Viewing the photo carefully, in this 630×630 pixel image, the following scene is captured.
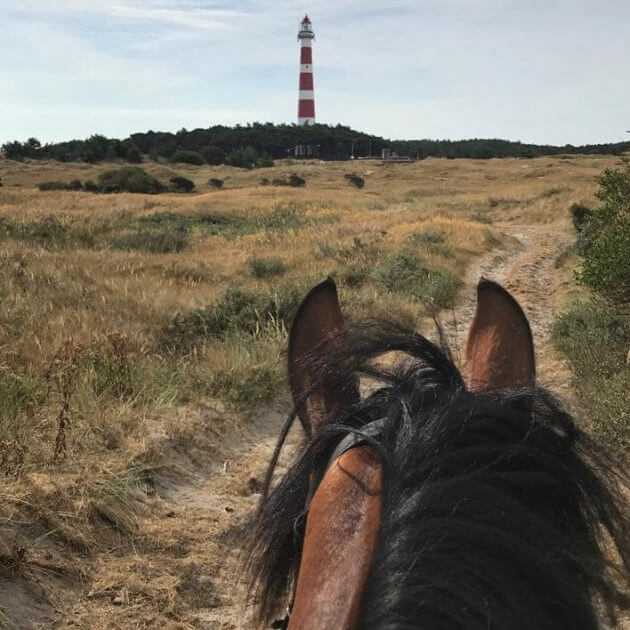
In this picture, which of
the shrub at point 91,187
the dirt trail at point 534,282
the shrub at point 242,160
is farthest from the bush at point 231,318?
the shrub at point 242,160

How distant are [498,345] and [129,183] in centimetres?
5002

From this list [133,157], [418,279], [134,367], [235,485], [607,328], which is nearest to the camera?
[235,485]

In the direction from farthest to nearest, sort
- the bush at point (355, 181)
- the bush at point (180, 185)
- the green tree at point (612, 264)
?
1. the bush at point (355, 181)
2. the bush at point (180, 185)
3. the green tree at point (612, 264)

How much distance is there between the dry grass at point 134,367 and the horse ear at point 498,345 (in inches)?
81.7

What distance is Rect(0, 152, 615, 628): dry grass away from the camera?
10.7 ft

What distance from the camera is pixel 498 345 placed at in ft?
5.72

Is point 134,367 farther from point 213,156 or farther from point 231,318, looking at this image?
point 213,156

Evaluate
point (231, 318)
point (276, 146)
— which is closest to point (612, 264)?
point (231, 318)

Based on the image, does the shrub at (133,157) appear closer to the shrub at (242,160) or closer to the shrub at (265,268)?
the shrub at (242,160)

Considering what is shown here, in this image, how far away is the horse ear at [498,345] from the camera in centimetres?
167

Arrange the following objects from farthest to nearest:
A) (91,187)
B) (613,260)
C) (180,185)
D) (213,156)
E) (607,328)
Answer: (213,156) < (180,185) < (91,187) < (613,260) < (607,328)

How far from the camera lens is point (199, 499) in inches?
167

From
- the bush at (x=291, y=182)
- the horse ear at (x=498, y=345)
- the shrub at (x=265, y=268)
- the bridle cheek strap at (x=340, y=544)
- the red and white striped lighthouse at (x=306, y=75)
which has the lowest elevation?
the shrub at (x=265, y=268)

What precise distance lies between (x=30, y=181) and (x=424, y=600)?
5859cm
